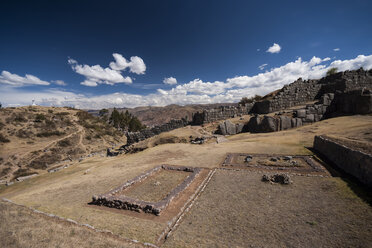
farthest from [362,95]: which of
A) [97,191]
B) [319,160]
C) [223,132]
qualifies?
[97,191]

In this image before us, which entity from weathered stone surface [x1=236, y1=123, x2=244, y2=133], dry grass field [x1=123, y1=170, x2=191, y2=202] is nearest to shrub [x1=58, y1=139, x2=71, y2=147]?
dry grass field [x1=123, y1=170, x2=191, y2=202]

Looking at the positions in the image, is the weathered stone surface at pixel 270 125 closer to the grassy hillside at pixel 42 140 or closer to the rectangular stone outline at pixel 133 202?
the rectangular stone outline at pixel 133 202

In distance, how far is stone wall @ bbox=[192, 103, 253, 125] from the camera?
28.1 meters

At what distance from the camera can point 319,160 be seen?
10812mm

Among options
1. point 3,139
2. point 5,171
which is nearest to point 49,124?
point 3,139

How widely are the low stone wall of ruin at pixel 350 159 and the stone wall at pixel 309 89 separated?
16126mm

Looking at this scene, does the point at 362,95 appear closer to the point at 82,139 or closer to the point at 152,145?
the point at 152,145

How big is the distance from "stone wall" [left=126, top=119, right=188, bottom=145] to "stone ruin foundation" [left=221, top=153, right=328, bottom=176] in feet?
55.8

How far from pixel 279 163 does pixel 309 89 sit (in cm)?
2412

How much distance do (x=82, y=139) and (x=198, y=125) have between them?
32761 mm

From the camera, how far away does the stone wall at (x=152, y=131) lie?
2788 centimetres

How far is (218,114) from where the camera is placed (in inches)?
1134

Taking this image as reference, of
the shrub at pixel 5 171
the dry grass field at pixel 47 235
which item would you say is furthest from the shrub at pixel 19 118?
the dry grass field at pixel 47 235

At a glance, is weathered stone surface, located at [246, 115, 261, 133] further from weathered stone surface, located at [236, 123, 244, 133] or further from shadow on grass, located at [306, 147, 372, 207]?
shadow on grass, located at [306, 147, 372, 207]
